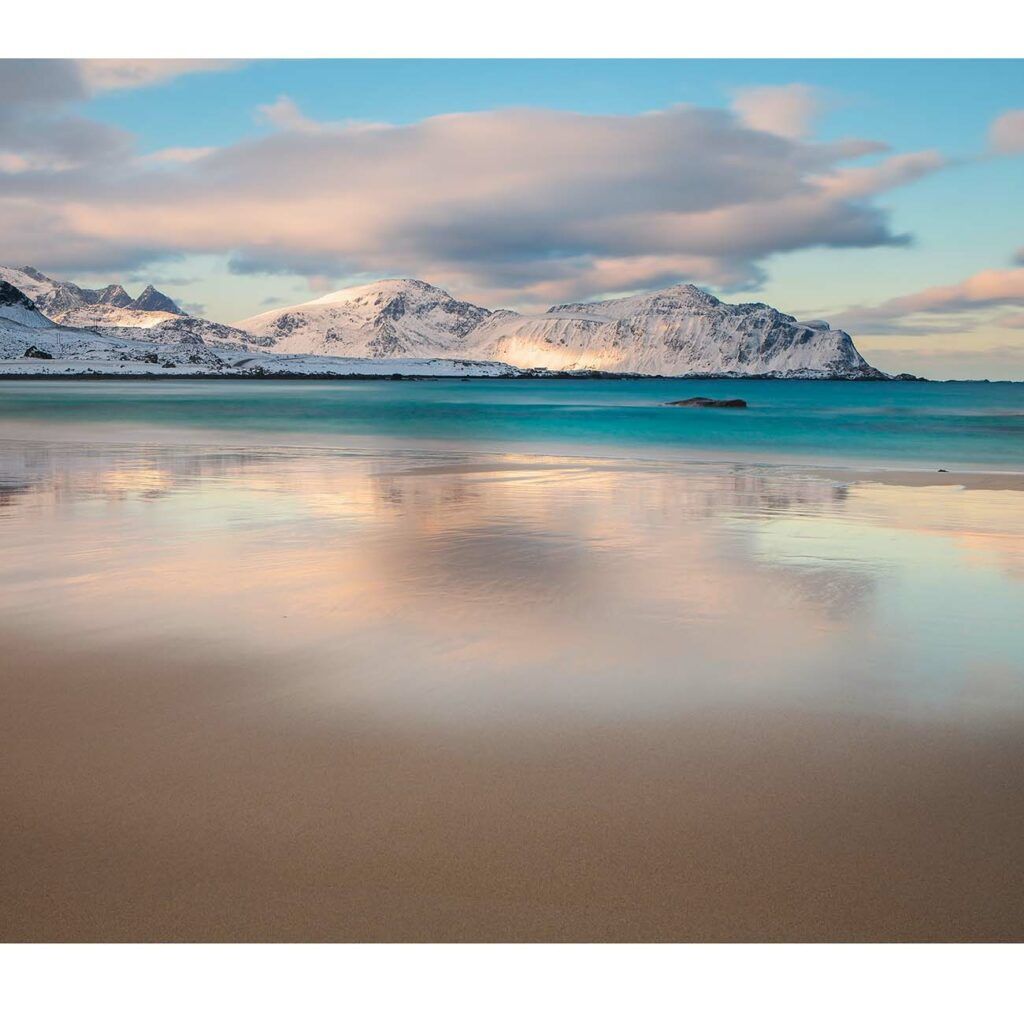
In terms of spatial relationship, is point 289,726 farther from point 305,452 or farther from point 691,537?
point 305,452

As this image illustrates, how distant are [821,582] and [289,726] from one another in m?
5.81

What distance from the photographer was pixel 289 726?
559cm

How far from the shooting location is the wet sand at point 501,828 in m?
3.74

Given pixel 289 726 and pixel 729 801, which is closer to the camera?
pixel 729 801

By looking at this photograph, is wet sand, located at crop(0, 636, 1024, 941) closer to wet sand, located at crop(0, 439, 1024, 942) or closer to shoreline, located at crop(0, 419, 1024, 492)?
wet sand, located at crop(0, 439, 1024, 942)

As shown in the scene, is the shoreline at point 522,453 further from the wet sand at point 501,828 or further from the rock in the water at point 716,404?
the rock in the water at point 716,404

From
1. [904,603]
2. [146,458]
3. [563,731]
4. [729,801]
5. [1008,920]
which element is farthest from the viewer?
[146,458]

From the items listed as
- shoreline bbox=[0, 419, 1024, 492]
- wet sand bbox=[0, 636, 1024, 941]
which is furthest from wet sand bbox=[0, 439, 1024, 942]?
shoreline bbox=[0, 419, 1024, 492]

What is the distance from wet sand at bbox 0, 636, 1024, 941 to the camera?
3744 millimetres

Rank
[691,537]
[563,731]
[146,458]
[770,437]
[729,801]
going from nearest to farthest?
1. [729,801]
2. [563,731]
3. [691,537]
4. [146,458]
5. [770,437]

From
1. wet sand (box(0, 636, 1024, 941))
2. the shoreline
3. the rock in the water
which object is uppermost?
the rock in the water

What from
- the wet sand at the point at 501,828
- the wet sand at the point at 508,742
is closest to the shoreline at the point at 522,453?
the wet sand at the point at 508,742

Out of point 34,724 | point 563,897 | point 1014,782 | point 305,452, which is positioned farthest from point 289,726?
point 305,452

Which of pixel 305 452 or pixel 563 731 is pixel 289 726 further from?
pixel 305 452
